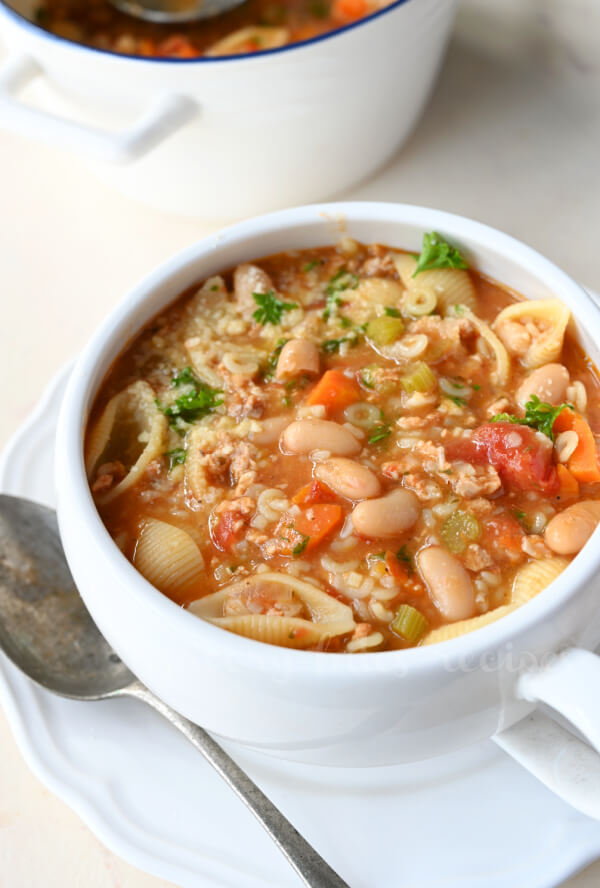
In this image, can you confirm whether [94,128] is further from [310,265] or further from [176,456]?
[176,456]

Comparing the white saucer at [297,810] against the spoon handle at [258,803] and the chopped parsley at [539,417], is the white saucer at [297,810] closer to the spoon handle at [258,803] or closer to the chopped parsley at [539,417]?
the spoon handle at [258,803]

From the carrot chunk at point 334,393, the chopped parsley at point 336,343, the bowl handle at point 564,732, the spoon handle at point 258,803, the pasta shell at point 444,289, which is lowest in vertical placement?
the spoon handle at point 258,803

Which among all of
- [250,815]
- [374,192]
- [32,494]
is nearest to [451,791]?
[250,815]

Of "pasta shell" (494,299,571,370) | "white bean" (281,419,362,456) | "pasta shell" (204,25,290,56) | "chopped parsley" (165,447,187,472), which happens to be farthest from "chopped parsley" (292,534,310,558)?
"pasta shell" (204,25,290,56)

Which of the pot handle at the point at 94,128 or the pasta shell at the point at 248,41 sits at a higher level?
the pot handle at the point at 94,128

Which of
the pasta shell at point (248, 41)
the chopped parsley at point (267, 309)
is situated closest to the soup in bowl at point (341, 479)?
the chopped parsley at point (267, 309)

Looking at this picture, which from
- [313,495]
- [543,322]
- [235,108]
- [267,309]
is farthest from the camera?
[235,108]

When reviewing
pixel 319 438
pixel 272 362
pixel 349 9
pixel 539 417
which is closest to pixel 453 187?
pixel 349 9

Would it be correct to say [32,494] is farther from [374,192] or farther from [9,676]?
[374,192]
